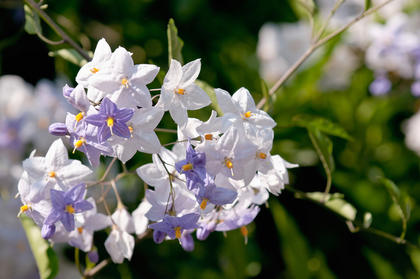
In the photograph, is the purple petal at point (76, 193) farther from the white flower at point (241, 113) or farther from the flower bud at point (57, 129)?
the white flower at point (241, 113)

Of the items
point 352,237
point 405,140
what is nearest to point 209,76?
point 352,237

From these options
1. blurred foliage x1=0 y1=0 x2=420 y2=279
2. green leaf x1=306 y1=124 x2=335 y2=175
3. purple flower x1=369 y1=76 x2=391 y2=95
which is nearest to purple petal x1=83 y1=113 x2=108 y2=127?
green leaf x1=306 y1=124 x2=335 y2=175

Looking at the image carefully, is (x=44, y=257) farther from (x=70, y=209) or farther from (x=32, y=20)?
(x=32, y=20)

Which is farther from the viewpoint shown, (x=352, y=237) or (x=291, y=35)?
(x=291, y=35)

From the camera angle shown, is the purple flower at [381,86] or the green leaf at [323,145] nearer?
the green leaf at [323,145]

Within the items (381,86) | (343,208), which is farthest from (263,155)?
(381,86)

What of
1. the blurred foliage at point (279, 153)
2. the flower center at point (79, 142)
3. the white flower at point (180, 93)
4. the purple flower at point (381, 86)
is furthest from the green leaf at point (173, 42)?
the purple flower at point (381, 86)

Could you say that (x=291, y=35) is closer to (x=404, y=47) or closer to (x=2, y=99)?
(x=404, y=47)
